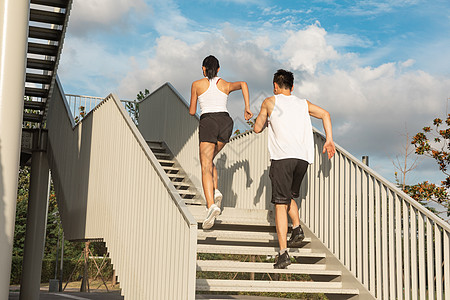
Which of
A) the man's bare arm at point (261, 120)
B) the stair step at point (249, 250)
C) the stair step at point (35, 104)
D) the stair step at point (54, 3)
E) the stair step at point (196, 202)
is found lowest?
the stair step at point (249, 250)

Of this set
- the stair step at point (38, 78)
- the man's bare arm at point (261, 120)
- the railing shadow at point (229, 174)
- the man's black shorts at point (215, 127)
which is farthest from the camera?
the stair step at point (38, 78)

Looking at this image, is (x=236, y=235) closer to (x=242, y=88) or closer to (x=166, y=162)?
(x=242, y=88)

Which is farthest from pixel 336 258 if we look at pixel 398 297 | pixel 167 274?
pixel 167 274

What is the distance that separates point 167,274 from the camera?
14.0 feet

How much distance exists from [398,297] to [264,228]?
195cm

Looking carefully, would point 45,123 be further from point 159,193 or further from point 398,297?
point 398,297

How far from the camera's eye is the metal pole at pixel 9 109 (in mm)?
5199

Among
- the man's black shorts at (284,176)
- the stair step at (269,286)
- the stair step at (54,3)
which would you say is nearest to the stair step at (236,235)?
the man's black shorts at (284,176)

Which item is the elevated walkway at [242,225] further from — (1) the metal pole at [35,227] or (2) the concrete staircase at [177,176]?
(1) the metal pole at [35,227]

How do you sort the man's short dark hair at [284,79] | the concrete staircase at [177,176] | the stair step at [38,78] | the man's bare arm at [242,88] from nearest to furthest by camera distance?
the man's short dark hair at [284,79] < the man's bare arm at [242,88] < the concrete staircase at [177,176] < the stair step at [38,78]

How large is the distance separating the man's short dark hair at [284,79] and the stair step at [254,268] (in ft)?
6.36

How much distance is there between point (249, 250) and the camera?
5766 millimetres

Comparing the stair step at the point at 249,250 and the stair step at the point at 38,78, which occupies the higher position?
the stair step at the point at 38,78

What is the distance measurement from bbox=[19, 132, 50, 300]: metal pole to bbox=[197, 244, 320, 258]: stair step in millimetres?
7167
